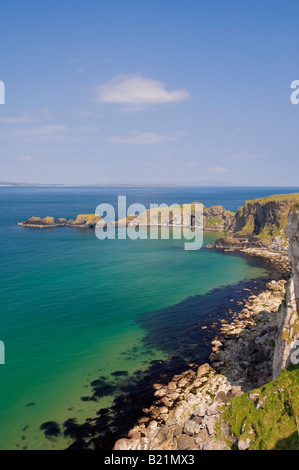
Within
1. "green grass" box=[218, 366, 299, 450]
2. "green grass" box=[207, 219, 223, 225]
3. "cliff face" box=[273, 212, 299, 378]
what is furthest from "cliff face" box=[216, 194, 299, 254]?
"green grass" box=[218, 366, 299, 450]

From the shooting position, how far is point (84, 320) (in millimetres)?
51562

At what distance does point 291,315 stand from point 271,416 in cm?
959

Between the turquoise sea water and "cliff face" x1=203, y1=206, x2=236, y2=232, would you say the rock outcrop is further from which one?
"cliff face" x1=203, y1=206, x2=236, y2=232

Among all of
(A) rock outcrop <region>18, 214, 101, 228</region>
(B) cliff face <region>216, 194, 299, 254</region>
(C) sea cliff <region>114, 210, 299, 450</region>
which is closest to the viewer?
(C) sea cliff <region>114, 210, 299, 450</region>

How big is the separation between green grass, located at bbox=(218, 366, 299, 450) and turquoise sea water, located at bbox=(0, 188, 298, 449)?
14.0 metres

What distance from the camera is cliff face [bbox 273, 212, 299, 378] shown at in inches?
1099

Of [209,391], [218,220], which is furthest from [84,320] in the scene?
[218,220]

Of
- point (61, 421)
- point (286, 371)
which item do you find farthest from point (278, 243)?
point (61, 421)

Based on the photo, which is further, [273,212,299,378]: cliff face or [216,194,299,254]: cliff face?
[216,194,299,254]: cliff face

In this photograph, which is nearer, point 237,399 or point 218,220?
point 237,399

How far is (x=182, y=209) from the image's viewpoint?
515ft

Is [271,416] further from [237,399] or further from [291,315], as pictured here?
[291,315]

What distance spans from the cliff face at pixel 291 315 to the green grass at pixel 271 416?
1.82 metres

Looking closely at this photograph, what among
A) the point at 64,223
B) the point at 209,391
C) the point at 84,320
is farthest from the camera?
the point at 64,223
